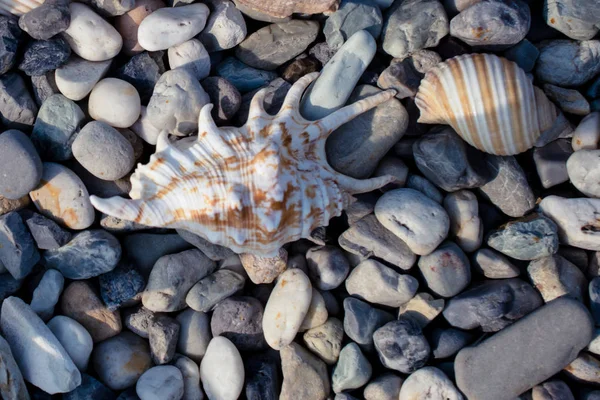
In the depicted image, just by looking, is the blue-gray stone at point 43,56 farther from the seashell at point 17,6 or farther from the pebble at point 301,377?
the pebble at point 301,377

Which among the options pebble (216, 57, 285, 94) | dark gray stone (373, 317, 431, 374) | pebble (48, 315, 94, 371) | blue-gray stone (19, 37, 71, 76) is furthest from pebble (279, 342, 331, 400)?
blue-gray stone (19, 37, 71, 76)

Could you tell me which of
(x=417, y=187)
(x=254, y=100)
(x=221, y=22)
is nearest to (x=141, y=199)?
(x=254, y=100)

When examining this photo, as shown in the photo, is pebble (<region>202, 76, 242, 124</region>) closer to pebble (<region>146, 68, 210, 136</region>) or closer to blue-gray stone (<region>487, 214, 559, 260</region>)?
pebble (<region>146, 68, 210, 136</region>)

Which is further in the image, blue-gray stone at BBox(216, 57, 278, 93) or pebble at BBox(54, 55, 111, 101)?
blue-gray stone at BBox(216, 57, 278, 93)

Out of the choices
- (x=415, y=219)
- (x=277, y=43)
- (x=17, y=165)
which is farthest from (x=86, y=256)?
(x=415, y=219)

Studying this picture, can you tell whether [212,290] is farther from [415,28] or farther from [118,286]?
[415,28]
